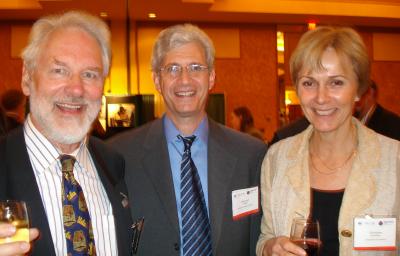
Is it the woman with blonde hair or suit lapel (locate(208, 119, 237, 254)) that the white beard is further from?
the woman with blonde hair

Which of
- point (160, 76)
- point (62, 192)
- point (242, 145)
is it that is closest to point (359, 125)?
point (242, 145)

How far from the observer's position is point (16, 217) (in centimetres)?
138

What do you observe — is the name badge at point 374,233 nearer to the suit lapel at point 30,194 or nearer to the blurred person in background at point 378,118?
the suit lapel at point 30,194

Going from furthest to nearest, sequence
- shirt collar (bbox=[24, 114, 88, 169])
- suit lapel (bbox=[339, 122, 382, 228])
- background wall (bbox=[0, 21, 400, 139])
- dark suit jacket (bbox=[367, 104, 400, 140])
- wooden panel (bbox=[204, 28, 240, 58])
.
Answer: wooden panel (bbox=[204, 28, 240, 58])
background wall (bbox=[0, 21, 400, 139])
dark suit jacket (bbox=[367, 104, 400, 140])
suit lapel (bbox=[339, 122, 382, 228])
shirt collar (bbox=[24, 114, 88, 169])

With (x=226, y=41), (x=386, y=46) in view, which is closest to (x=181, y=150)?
(x=226, y=41)

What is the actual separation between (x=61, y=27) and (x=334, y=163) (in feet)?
5.22

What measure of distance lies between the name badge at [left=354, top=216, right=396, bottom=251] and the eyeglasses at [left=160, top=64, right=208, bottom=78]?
1.18 metres

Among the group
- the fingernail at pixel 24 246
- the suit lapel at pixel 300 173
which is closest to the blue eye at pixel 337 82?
the suit lapel at pixel 300 173

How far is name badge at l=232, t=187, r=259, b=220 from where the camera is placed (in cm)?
239

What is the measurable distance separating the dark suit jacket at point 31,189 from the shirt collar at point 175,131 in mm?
504

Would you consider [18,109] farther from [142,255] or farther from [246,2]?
[246,2]

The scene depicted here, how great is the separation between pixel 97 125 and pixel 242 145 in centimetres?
244

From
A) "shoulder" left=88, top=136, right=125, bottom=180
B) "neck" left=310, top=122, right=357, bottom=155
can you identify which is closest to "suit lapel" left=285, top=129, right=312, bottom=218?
"neck" left=310, top=122, right=357, bottom=155

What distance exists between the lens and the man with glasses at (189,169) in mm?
2277
